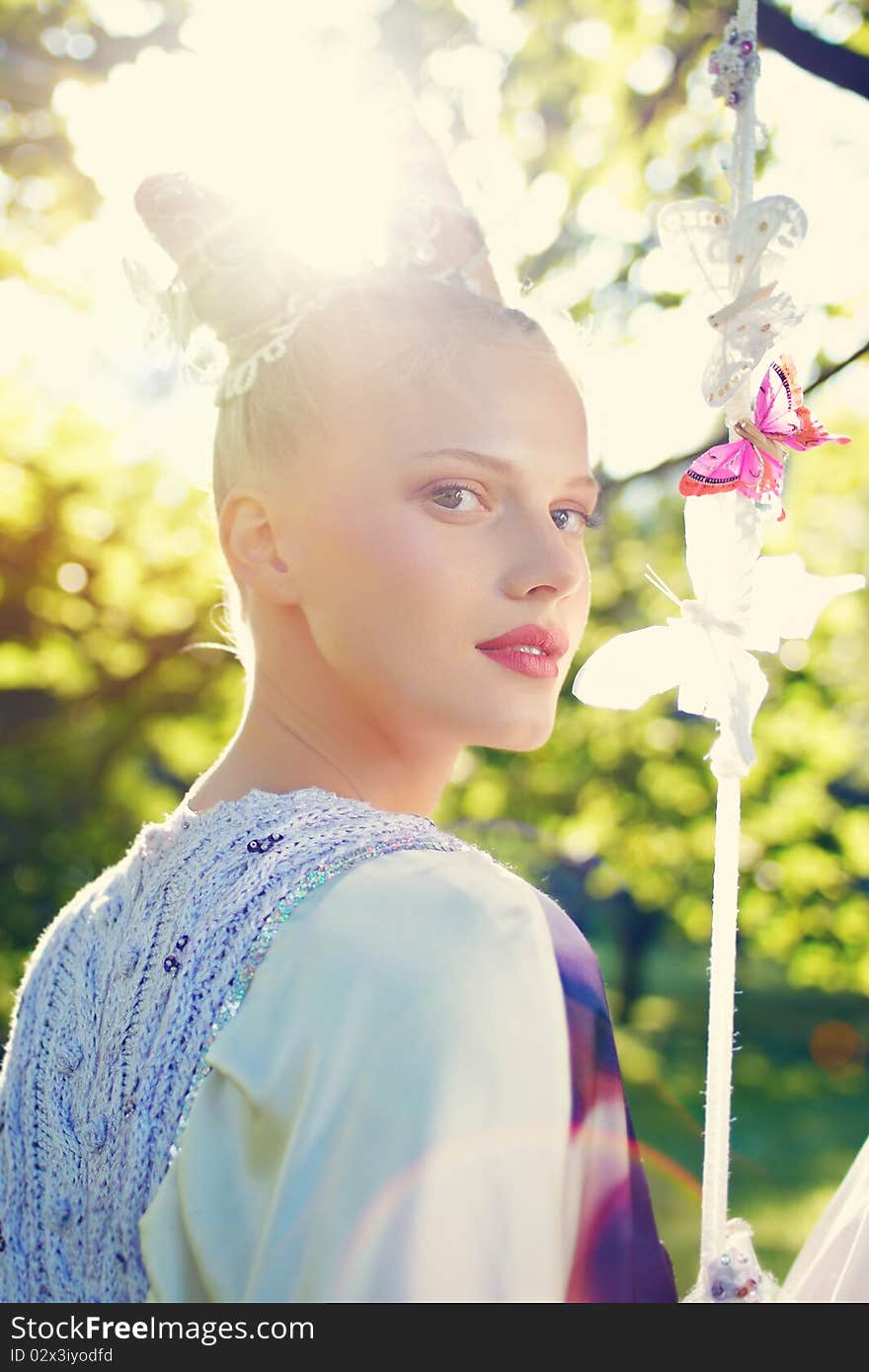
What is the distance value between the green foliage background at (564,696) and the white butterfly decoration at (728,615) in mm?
845

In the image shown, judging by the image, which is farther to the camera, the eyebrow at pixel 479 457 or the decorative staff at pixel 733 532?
the eyebrow at pixel 479 457

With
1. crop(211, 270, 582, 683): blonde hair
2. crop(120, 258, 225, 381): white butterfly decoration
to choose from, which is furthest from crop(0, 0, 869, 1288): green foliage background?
crop(211, 270, 582, 683): blonde hair

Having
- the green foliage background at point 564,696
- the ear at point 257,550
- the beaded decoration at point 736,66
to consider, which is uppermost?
the beaded decoration at point 736,66

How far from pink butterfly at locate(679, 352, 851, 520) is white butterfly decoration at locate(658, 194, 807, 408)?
0.06 metres

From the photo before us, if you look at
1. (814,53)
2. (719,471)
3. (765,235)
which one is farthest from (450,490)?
(814,53)

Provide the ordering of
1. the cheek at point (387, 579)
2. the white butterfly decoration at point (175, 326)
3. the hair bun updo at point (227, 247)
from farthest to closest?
the white butterfly decoration at point (175, 326)
the hair bun updo at point (227, 247)
the cheek at point (387, 579)

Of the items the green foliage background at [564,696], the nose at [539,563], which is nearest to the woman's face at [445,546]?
the nose at [539,563]

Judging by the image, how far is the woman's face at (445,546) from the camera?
1.58 m

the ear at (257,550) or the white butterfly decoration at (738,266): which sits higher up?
the white butterfly decoration at (738,266)

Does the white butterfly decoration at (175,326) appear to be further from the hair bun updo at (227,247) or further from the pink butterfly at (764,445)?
the pink butterfly at (764,445)

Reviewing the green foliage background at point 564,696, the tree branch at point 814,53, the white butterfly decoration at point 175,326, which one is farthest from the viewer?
the green foliage background at point 564,696

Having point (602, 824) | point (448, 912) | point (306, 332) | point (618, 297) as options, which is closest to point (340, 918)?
point (448, 912)
